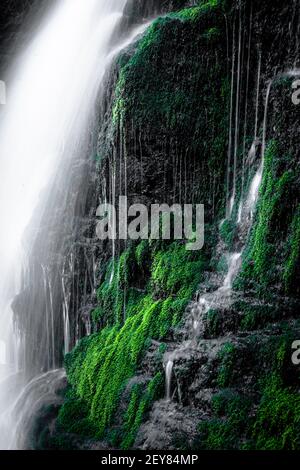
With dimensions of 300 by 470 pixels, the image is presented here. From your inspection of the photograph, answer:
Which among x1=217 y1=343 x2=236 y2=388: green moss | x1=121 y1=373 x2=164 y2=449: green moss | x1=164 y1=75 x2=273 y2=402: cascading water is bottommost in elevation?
x1=121 y1=373 x2=164 y2=449: green moss

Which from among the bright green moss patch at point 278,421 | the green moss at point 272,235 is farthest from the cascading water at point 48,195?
the green moss at point 272,235

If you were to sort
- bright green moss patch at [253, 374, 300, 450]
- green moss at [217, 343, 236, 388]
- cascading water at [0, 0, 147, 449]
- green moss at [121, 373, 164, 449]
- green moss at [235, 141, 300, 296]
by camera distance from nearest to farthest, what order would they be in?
bright green moss patch at [253, 374, 300, 450] → green moss at [217, 343, 236, 388] → green moss at [121, 373, 164, 449] → green moss at [235, 141, 300, 296] → cascading water at [0, 0, 147, 449]

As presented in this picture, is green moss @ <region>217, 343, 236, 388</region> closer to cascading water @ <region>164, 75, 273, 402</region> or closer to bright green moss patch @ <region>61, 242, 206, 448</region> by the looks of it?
cascading water @ <region>164, 75, 273, 402</region>

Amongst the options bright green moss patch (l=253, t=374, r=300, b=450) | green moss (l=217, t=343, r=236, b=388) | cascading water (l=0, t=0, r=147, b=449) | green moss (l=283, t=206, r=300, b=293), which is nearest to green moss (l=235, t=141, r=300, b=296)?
green moss (l=283, t=206, r=300, b=293)

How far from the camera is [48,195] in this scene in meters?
13.7

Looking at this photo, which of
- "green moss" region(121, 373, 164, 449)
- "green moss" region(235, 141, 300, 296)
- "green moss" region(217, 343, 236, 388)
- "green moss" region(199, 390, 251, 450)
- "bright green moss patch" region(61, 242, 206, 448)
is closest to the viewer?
"green moss" region(199, 390, 251, 450)

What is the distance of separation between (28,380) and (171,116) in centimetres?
795

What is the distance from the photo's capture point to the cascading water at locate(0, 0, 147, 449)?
12164mm

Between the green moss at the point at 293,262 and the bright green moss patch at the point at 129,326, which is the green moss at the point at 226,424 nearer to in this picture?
the bright green moss patch at the point at 129,326

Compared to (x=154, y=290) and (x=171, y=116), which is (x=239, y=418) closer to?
(x=154, y=290)

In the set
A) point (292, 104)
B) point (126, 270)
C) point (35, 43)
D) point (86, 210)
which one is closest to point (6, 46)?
point (35, 43)

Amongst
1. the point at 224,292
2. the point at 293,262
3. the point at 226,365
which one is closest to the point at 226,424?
the point at 226,365

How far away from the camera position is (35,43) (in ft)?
63.8

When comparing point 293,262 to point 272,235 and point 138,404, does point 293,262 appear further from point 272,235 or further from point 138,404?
point 138,404
